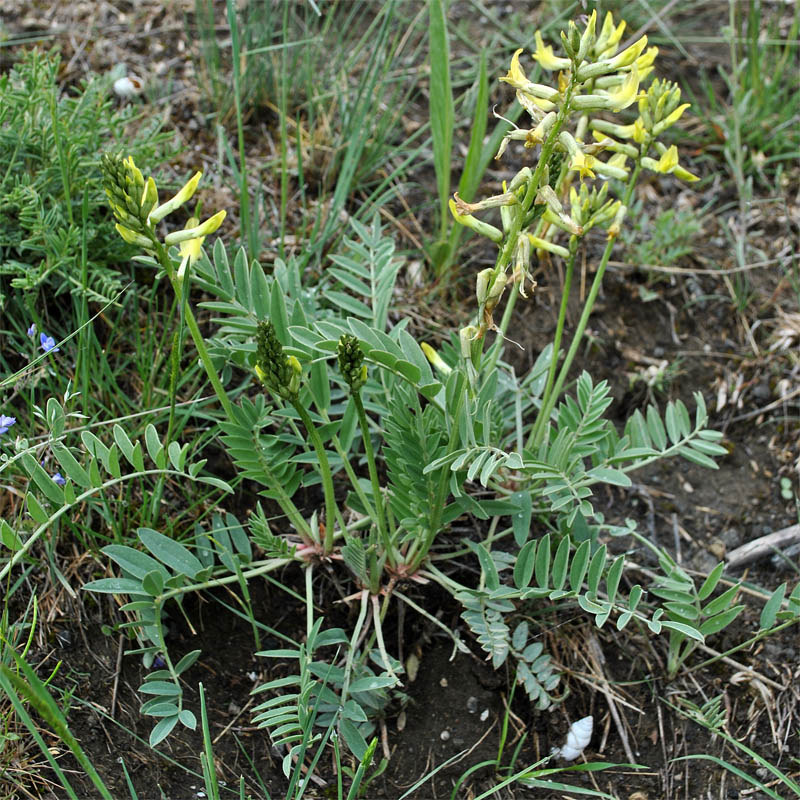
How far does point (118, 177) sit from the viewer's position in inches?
63.6

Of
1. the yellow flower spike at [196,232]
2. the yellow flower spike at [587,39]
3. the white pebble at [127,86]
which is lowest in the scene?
the white pebble at [127,86]

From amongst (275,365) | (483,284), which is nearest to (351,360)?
(275,365)

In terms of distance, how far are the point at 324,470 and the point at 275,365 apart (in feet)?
1.12

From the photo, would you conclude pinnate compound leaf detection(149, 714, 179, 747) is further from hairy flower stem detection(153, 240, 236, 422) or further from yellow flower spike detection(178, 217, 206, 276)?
→ yellow flower spike detection(178, 217, 206, 276)

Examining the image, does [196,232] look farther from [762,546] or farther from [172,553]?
[762,546]

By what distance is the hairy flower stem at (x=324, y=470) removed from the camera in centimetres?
181

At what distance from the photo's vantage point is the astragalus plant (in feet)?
5.61

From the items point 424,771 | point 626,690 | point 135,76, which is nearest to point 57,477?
point 424,771

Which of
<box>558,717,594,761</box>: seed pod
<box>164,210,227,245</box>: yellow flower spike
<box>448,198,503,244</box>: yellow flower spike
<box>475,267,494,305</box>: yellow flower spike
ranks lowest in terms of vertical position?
<box>558,717,594,761</box>: seed pod

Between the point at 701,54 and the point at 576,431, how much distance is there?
2.33 meters

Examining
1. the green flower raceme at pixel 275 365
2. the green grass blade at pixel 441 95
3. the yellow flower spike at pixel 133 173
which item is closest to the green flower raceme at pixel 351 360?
the green flower raceme at pixel 275 365

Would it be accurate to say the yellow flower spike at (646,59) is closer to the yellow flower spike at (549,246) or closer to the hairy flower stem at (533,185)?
the hairy flower stem at (533,185)

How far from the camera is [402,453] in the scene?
Answer: 1978mm

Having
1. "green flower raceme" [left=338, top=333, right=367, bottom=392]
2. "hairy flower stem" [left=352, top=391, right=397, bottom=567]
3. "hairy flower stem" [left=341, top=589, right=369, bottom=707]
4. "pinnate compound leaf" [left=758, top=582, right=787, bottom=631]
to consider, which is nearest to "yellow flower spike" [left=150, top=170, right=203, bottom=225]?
"green flower raceme" [left=338, top=333, right=367, bottom=392]
